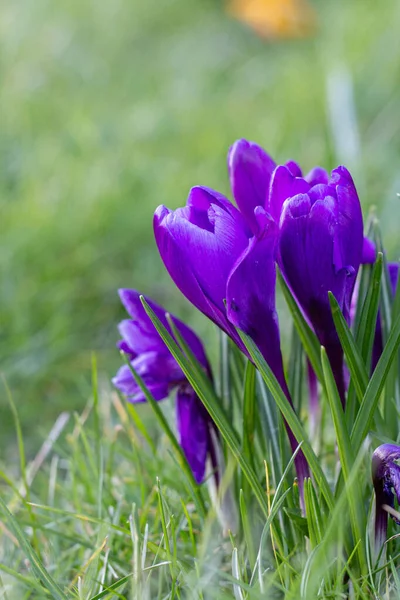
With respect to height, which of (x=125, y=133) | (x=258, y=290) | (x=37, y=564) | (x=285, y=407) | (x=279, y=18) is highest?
(x=279, y=18)

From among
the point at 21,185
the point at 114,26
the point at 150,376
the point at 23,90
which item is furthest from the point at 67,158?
the point at 150,376

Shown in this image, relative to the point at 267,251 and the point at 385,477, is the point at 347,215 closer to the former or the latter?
the point at 267,251

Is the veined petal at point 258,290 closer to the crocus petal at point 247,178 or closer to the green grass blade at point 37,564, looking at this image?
the crocus petal at point 247,178

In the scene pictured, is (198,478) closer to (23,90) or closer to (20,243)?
(20,243)

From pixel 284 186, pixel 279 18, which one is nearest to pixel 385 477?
pixel 284 186

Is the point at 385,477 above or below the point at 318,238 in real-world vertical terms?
below

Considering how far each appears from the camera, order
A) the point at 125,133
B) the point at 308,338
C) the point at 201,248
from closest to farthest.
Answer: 1. the point at 201,248
2. the point at 308,338
3. the point at 125,133
